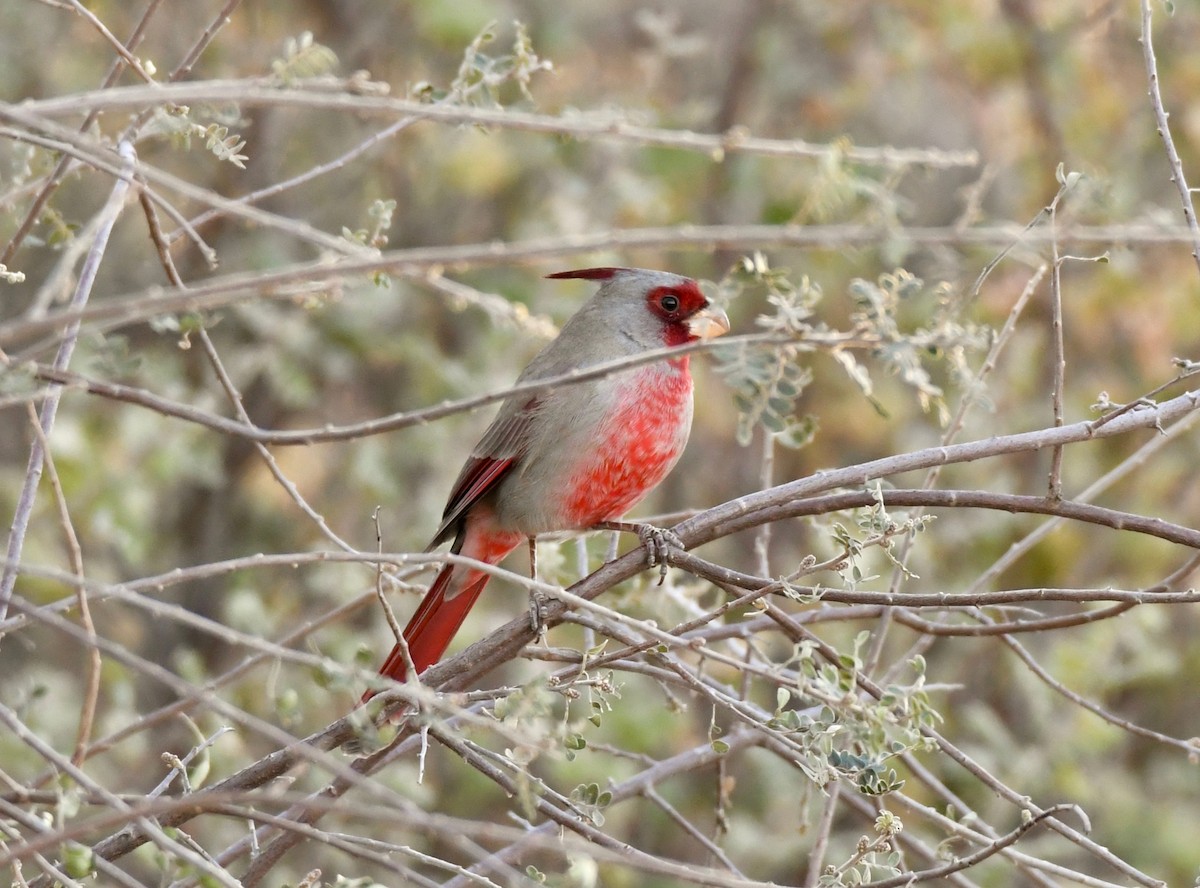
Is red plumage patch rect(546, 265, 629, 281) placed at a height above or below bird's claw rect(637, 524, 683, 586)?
above

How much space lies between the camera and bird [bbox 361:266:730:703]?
341 cm

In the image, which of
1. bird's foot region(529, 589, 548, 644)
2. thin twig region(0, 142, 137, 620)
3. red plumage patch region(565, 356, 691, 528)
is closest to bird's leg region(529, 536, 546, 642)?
bird's foot region(529, 589, 548, 644)

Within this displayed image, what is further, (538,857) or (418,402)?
(418,402)

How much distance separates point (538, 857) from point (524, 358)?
1976 millimetres

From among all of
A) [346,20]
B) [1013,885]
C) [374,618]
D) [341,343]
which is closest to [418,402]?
[341,343]

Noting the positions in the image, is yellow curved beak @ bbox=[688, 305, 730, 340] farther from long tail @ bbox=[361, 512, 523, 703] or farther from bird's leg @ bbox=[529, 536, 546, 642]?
bird's leg @ bbox=[529, 536, 546, 642]

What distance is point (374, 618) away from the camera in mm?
5773

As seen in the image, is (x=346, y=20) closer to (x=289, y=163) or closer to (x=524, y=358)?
(x=289, y=163)

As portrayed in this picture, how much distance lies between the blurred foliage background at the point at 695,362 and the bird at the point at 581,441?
3.60 ft

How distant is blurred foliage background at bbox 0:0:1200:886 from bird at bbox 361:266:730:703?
43.2 inches

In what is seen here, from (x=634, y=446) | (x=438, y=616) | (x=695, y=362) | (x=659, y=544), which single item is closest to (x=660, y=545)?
(x=659, y=544)

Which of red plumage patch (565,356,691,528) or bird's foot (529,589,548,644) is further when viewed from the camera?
red plumage patch (565,356,691,528)

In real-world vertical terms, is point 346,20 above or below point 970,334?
above

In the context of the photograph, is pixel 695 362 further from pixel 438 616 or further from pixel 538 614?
pixel 538 614
